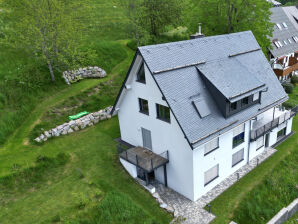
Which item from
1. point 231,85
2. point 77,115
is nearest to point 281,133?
point 231,85

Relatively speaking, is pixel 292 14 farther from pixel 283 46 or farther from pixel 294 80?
pixel 294 80

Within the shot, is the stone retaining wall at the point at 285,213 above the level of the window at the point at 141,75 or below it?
below

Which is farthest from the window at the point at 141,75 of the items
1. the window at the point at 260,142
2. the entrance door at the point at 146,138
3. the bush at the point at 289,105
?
the bush at the point at 289,105

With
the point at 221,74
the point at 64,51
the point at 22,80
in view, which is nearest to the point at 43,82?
the point at 22,80

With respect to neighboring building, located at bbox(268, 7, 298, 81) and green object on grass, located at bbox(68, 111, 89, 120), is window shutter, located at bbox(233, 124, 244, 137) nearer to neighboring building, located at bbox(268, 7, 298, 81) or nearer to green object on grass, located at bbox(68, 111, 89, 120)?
green object on grass, located at bbox(68, 111, 89, 120)

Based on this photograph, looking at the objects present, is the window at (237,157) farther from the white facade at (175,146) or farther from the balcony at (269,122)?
the balcony at (269,122)
